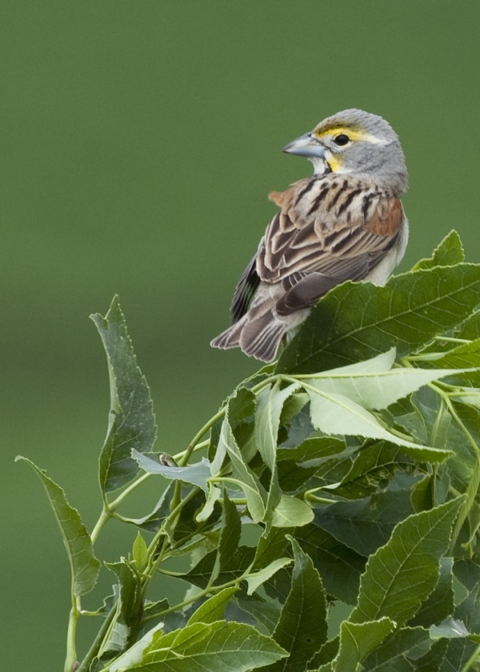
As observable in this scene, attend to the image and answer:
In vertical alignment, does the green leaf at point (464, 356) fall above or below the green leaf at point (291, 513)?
above

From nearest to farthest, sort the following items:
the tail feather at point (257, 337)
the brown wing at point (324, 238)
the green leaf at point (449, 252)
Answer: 1. the green leaf at point (449, 252)
2. the tail feather at point (257, 337)
3. the brown wing at point (324, 238)

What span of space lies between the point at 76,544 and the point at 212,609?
98 millimetres

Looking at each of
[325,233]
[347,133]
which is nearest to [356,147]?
[347,133]

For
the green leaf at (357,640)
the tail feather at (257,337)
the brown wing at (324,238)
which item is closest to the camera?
the green leaf at (357,640)

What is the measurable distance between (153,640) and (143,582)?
48 mm

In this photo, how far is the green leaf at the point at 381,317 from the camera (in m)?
0.55

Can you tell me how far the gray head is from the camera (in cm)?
178

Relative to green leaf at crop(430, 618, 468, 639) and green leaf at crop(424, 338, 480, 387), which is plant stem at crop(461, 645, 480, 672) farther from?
green leaf at crop(424, 338, 480, 387)

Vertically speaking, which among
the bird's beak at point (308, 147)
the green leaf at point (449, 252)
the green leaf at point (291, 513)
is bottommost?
the green leaf at point (291, 513)

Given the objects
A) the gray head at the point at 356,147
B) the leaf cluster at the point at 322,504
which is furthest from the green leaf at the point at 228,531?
the gray head at the point at 356,147

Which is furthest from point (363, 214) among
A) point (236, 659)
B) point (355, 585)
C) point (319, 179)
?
point (236, 659)

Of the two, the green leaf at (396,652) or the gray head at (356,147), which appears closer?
the green leaf at (396,652)

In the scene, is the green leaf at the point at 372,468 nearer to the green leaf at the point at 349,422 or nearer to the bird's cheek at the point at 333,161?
the green leaf at the point at 349,422

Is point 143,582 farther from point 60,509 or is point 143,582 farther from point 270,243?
point 270,243
